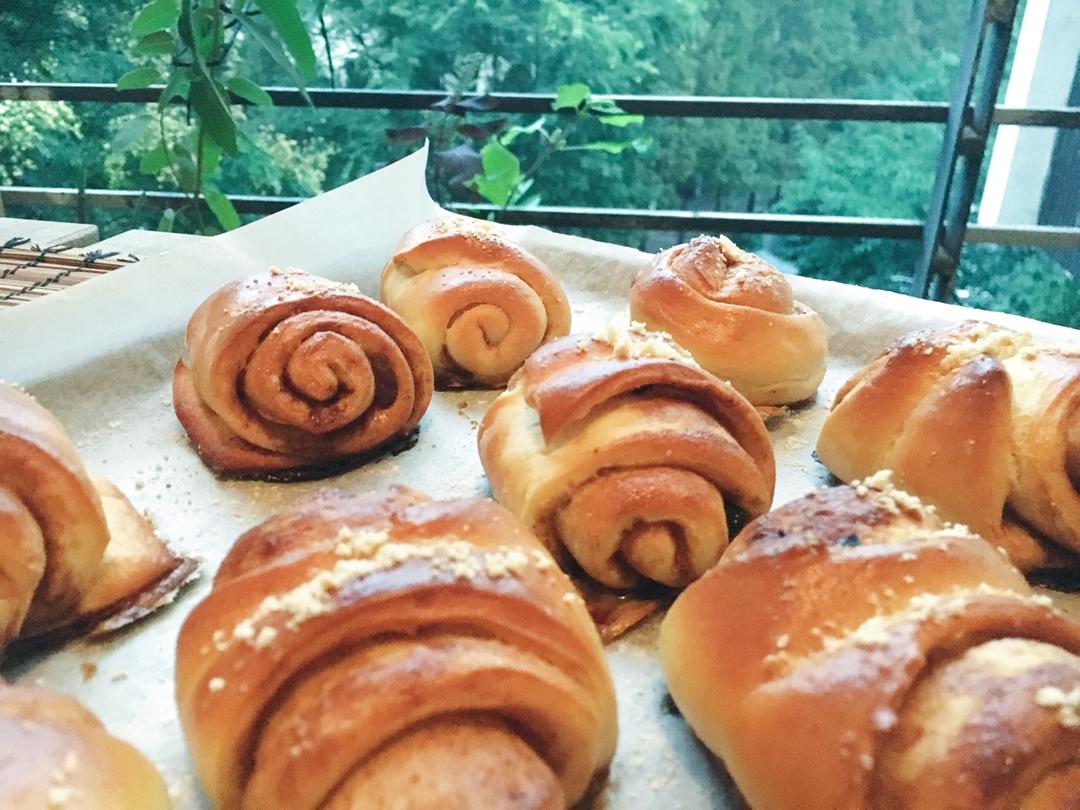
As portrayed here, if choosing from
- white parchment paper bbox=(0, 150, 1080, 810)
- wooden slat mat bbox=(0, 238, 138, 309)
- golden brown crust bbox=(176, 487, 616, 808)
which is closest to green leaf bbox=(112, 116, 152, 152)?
wooden slat mat bbox=(0, 238, 138, 309)

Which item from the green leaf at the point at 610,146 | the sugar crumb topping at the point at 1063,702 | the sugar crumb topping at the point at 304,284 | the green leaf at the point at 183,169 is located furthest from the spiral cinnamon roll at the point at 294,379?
the green leaf at the point at 610,146

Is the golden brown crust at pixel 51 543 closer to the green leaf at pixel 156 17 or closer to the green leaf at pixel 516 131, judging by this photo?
the green leaf at pixel 156 17

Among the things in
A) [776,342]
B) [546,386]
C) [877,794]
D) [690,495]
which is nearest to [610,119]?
[776,342]

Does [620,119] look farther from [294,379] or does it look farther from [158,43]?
[294,379]

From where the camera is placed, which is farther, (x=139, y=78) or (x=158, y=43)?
(x=139, y=78)

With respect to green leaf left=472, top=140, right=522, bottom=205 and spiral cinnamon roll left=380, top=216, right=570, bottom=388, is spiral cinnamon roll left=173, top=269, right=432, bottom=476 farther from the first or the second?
green leaf left=472, top=140, right=522, bottom=205

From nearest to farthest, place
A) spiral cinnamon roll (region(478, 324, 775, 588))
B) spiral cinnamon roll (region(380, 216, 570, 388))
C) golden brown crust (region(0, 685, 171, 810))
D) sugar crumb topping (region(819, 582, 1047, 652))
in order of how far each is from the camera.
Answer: golden brown crust (region(0, 685, 171, 810)) < sugar crumb topping (region(819, 582, 1047, 652)) < spiral cinnamon roll (region(478, 324, 775, 588)) < spiral cinnamon roll (region(380, 216, 570, 388))

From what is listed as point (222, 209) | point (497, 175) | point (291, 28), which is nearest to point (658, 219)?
point (497, 175)
